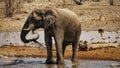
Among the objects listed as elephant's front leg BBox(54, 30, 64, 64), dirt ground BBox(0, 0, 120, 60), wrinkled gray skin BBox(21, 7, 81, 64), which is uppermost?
wrinkled gray skin BBox(21, 7, 81, 64)

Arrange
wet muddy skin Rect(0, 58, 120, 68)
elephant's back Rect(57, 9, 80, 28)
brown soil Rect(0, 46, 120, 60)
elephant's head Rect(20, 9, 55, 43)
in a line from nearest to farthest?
wet muddy skin Rect(0, 58, 120, 68) < elephant's head Rect(20, 9, 55, 43) < elephant's back Rect(57, 9, 80, 28) < brown soil Rect(0, 46, 120, 60)

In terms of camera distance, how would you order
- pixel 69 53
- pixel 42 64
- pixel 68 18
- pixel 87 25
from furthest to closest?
pixel 87 25 → pixel 69 53 → pixel 68 18 → pixel 42 64

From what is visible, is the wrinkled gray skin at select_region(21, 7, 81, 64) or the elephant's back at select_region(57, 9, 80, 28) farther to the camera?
the elephant's back at select_region(57, 9, 80, 28)

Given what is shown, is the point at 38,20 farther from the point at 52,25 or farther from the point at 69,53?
the point at 69,53

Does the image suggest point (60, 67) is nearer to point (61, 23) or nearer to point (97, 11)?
point (61, 23)

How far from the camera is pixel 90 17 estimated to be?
33.4m

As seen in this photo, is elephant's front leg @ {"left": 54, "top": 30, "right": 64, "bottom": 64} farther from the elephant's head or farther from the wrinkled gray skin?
the elephant's head

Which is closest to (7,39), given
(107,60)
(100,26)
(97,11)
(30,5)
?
(100,26)

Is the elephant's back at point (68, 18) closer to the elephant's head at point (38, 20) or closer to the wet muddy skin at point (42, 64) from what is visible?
the elephant's head at point (38, 20)

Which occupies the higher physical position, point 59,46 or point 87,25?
point 59,46

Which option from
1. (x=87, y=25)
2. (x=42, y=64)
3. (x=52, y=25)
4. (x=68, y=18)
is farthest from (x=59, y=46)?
(x=87, y=25)

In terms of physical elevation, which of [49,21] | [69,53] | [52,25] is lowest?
[69,53]

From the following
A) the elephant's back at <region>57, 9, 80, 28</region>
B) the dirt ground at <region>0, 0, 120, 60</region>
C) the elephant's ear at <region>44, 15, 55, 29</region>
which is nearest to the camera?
the elephant's ear at <region>44, 15, 55, 29</region>

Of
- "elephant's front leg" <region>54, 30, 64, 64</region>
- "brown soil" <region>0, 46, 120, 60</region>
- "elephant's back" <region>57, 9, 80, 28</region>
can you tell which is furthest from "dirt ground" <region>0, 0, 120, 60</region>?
"elephant's front leg" <region>54, 30, 64, 64</region>
